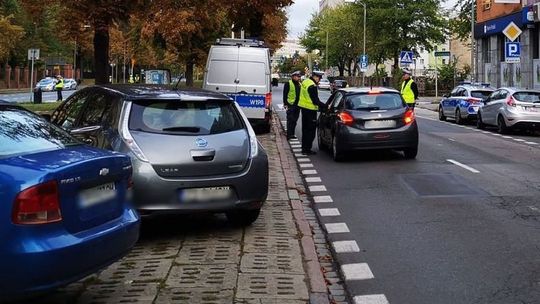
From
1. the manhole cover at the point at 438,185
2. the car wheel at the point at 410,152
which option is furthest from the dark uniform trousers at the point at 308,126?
the manhole cover at the point at 438,185

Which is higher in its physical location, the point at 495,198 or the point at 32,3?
the point at 32,3

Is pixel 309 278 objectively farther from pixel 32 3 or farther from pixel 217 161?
pixel 32 3

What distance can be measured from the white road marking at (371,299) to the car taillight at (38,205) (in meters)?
2.52

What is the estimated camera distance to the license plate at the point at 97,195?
14.9 feet

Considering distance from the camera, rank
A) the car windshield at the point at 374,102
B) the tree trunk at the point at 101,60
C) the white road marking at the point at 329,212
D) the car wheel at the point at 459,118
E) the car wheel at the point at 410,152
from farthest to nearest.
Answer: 1. the car wheel at the point at 459,118
2. the tree trunk at the point at 101,60
3. the car wheel at the point at 410,152
4. the car windshield at the point at 374,102
5. the white road marking at the point at 329,212

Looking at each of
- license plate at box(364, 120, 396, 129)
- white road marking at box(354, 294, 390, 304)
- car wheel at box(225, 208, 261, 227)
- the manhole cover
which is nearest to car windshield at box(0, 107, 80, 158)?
white road marking at box(354, 294, 390, 304)

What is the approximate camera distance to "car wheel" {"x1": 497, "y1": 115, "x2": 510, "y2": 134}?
2041cm

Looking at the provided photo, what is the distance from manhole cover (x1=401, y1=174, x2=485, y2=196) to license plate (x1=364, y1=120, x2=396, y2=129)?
182 centimetres

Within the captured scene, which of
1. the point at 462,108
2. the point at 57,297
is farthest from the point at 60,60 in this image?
the point at 57,297

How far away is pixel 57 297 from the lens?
5.32 meters

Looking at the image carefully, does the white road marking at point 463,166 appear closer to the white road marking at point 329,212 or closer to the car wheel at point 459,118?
the white road marking at point 329,212

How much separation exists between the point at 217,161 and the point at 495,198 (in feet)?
15.1

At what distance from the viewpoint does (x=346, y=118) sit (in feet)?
43.9

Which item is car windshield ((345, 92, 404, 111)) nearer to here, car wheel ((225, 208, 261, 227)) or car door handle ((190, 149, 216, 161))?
car wheel ((225, 208, 261, 227))
